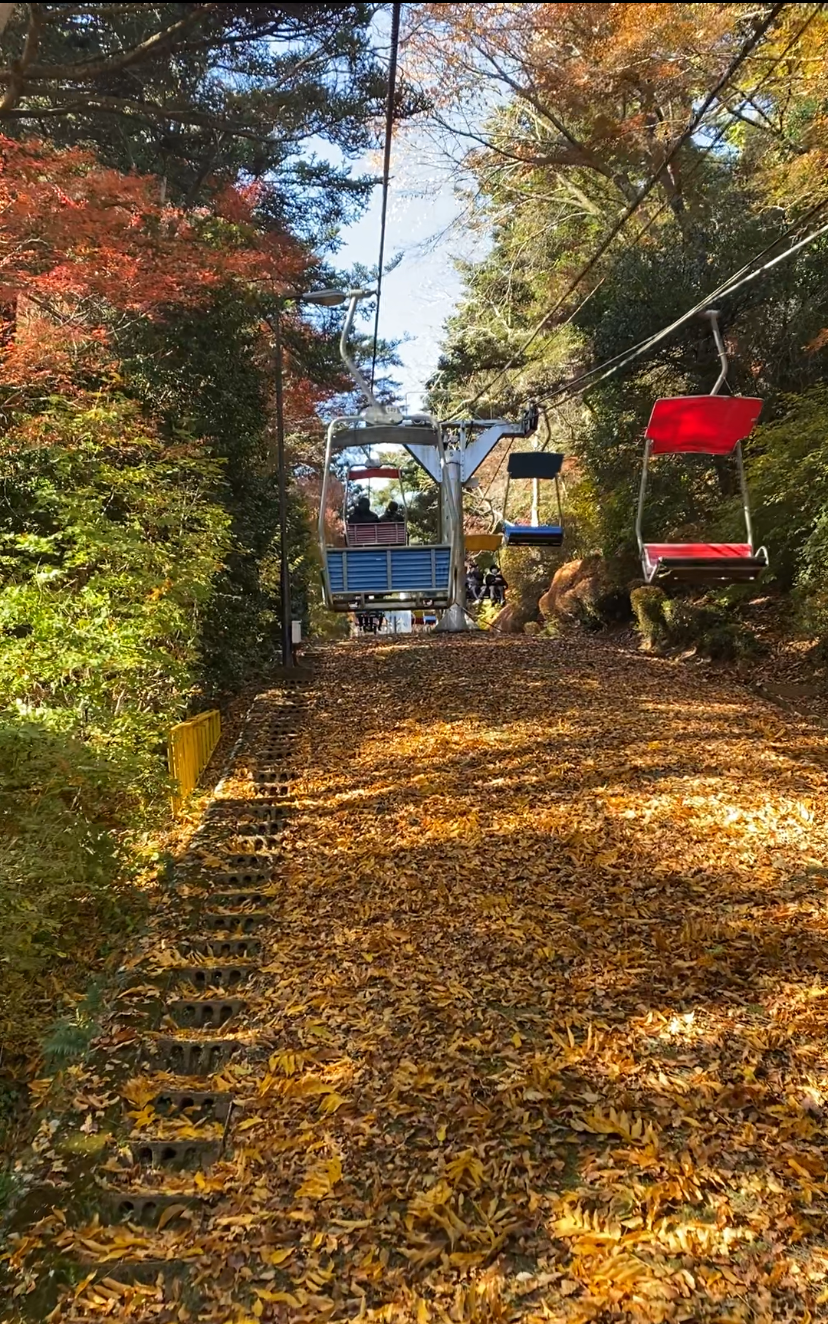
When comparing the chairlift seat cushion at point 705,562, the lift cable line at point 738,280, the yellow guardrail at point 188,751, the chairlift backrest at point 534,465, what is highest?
the lift cable line at point 738,280

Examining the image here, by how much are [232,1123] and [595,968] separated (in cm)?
197

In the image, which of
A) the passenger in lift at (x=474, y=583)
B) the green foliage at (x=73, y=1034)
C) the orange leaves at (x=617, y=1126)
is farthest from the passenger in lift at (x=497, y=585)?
the orange leaves at (x=617, y=1126)

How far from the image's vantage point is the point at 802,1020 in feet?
12.3

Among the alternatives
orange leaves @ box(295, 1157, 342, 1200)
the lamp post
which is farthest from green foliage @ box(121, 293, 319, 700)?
orange leaves @ box(295, 1157, 342, 1200)

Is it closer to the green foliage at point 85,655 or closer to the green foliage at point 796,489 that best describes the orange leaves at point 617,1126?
the green foliage at point 85,655

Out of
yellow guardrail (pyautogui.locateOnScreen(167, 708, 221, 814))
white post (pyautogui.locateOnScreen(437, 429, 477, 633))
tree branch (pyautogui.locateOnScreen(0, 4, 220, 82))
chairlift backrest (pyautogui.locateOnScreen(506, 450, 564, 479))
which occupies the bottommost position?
yellow guardrail (pyautogui.locateOnScreen(167, 708, 221, 814))

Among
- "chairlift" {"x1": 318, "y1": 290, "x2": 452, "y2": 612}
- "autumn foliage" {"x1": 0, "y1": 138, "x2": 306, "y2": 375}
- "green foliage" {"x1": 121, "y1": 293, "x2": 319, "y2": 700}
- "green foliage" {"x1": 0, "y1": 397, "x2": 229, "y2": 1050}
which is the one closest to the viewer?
"green foliage" {"x1": 0, "y1": 397, "x2": 229, "y2": 1050}

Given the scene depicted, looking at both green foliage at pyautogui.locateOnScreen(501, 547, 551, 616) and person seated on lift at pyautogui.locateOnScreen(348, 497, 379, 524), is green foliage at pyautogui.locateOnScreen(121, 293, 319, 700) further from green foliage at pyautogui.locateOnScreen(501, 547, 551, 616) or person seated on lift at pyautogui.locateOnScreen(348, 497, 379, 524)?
green foliage at pyautogui.locateOnScreen(501, 547, 551, 616)

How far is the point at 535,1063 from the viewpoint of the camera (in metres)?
3.58

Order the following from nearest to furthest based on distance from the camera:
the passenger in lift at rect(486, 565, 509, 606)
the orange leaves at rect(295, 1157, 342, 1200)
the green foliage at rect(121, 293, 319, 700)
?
the orange leaves at rect(295, 1157, 342, 1200)
the green foliage at rect(121, 293, 319, 700)
the passenger in lift at rect(486, 565, 509, 606)

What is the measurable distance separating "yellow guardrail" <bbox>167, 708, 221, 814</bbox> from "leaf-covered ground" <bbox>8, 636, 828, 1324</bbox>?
3.72 feet

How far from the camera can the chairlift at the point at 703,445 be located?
7312 mm

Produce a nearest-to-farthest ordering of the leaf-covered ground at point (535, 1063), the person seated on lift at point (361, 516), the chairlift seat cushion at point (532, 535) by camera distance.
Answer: the leaf-covered ground at point (535, 1063)
the person seated on lift at point (361, 516)
the chairlift seat cushion at point (532, 535)

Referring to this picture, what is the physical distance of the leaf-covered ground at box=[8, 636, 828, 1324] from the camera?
8.59 feet
